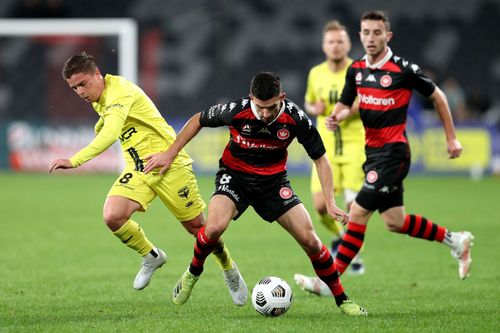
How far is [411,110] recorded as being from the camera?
20.1 metres

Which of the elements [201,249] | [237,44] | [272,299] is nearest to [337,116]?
[201,249]

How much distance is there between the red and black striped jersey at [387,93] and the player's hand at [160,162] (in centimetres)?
172

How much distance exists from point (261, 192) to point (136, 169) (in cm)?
121

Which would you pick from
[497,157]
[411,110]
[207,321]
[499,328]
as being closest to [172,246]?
[207,321]

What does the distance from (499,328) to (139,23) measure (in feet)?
72.6

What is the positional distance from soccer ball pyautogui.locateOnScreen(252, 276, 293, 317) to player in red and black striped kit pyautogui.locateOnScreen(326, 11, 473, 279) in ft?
3.35

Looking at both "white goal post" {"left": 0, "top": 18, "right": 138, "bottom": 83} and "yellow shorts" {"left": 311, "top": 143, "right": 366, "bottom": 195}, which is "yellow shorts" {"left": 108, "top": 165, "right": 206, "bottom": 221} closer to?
"yellow shorts" {"left": 311, "top": 143, "right": 366, "bottom": 195}

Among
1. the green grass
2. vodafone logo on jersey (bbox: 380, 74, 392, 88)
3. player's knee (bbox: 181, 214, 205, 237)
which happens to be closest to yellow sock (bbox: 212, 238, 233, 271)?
the green grass

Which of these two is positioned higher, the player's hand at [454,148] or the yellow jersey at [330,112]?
the player's hand at [454,148]

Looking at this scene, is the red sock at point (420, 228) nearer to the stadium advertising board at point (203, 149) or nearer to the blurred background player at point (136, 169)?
the blurred background player at point (136, 169)

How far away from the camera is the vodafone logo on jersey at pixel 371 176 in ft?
25.5

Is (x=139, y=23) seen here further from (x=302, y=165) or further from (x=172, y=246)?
(x=172, y=246)

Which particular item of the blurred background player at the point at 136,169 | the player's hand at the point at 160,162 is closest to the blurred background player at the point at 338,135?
the blurred background player at the point at 136,169

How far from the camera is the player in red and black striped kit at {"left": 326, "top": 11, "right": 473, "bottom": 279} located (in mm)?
7766
